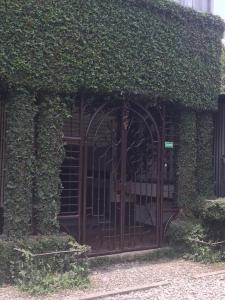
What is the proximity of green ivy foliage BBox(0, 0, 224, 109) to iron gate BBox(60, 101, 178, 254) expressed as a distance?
674 millimetres

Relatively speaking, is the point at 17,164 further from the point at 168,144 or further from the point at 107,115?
the point at 168,144

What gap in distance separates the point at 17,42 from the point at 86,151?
Answer: 2.19 metres

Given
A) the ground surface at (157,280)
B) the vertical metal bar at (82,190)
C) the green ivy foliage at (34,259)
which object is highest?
the vertical metal bar at (82,190)

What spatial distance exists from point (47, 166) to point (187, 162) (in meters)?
3.28

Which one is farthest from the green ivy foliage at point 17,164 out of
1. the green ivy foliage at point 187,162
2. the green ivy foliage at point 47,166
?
the green ivy foliage at point 187,162

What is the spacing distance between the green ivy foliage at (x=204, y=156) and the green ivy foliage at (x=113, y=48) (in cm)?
37

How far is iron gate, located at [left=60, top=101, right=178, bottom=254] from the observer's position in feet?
27.7

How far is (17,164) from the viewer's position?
7.33 m

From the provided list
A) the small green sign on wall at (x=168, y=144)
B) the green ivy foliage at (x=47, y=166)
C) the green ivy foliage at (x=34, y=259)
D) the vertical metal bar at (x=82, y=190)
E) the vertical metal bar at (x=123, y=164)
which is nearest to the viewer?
the green ivy foliage at (x=34, y=259)

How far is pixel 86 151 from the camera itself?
27.2 feet

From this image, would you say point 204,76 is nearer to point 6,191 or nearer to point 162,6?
point 162,6

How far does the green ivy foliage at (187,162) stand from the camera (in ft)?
31.7

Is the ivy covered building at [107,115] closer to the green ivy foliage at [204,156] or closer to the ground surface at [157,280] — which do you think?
→ the green ivy foliage at [204,156]

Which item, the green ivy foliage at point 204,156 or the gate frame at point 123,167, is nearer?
the gate frame at point 123,167
